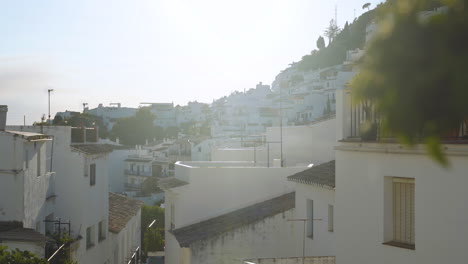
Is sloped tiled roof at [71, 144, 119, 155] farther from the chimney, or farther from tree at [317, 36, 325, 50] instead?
tree at [317, 36, 325, 50]

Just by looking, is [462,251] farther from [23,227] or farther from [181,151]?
[181,151]

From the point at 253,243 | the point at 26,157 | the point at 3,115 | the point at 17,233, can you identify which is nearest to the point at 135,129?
the point at 3,115

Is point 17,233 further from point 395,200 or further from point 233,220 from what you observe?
point 395,200

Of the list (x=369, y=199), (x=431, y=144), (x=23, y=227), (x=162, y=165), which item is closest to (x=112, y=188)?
(x=162, y=165)

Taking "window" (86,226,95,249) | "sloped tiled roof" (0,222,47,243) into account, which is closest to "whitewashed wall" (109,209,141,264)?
"window" (86,226,95,249)

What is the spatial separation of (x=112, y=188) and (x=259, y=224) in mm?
47113

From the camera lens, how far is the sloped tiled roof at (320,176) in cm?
1383

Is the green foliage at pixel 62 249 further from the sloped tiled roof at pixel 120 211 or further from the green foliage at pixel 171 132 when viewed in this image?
the green foliage at pixel 171 132

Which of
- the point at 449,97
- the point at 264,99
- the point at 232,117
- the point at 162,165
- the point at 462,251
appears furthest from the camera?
the point at 264,99

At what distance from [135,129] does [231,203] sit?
6358 cm

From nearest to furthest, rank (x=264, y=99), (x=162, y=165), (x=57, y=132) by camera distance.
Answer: (x=57, y=132), (x=162, y=165), (x=264, y=99)

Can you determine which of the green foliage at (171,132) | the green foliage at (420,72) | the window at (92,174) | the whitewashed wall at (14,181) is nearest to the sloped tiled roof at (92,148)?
the window at (92,174)

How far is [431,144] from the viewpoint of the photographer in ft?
8.48

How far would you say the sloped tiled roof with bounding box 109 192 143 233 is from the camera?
25.3 meters
